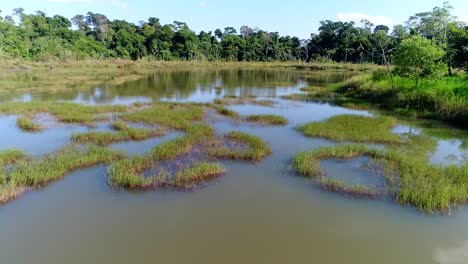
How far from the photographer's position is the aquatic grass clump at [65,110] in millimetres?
15466

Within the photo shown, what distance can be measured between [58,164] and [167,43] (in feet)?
219

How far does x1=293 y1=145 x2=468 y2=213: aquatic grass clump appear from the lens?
7.59 metres

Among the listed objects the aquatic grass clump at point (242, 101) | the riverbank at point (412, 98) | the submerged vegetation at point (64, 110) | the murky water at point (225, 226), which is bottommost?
the murky water at point (225, 226)

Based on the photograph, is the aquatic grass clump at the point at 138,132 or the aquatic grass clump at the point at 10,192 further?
the aquatic grass clump at the point at 138,132

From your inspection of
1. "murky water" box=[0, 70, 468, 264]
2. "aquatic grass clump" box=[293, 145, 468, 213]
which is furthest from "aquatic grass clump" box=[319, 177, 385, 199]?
"murky water" box=[0, 70, 468, 264]

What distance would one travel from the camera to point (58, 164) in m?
9.21

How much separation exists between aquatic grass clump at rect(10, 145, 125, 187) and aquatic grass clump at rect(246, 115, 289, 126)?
747 centimetres

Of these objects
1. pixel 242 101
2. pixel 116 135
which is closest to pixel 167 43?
pixel 242 101

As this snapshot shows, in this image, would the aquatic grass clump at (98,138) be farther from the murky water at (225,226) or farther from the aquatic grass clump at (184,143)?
the murky water at (225,226)

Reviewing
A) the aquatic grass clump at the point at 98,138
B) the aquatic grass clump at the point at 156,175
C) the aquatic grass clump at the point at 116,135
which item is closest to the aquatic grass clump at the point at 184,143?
the aquatic grass clump at the point at 156,175

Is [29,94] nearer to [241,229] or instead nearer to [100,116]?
[100,116]

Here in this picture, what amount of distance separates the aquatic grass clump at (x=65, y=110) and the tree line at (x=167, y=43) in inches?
1516

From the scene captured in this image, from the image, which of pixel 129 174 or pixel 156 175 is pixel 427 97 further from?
pixel 129 174

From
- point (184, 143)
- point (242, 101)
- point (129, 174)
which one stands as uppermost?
point (242, 101)
